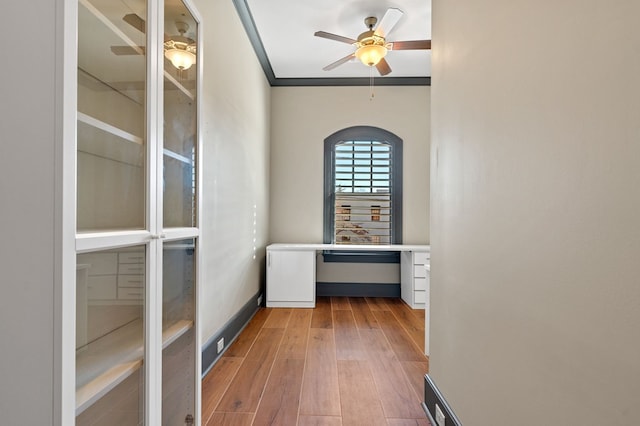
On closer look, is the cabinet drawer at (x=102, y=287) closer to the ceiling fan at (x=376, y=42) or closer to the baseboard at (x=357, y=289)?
the ceiling fan at (x=376, y=42)

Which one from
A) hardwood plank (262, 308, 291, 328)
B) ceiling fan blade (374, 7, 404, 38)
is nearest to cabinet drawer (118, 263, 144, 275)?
hardwood plank (262, 308, 291, 328)

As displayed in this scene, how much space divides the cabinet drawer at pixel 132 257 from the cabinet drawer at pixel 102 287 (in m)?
0.06

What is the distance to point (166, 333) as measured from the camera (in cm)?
128

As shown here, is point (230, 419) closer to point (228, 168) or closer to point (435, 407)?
point (435, 407)

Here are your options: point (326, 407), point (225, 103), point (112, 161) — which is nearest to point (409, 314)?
point (326, 407)

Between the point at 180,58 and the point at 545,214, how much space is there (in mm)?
1439

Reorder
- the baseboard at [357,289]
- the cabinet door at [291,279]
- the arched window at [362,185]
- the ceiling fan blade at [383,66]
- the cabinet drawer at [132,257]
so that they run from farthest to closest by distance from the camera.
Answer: the arched window at [362,185] → the baseboard at [357,289] → the cabinet door at [291,279] → the ceiling fan blade at [383,66] → the cabinet drawer at [132,257]

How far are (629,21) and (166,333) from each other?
1.55 meters

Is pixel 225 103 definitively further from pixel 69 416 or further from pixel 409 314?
pixel 409 314

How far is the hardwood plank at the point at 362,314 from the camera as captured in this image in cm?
343

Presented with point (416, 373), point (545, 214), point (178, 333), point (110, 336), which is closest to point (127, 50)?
point (110, 336)

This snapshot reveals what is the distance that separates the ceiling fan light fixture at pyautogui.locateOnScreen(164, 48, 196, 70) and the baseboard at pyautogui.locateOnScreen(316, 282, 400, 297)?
143 inches

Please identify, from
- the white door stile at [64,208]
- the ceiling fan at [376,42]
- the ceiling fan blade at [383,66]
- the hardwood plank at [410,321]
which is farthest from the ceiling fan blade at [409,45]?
the white door stile at [64,208]

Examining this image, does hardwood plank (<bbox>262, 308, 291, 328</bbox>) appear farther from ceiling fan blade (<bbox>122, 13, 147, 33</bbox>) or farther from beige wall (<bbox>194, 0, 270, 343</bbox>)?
ceiling fan blade (<bbox>122, 13, 147, 33</bbox>)
